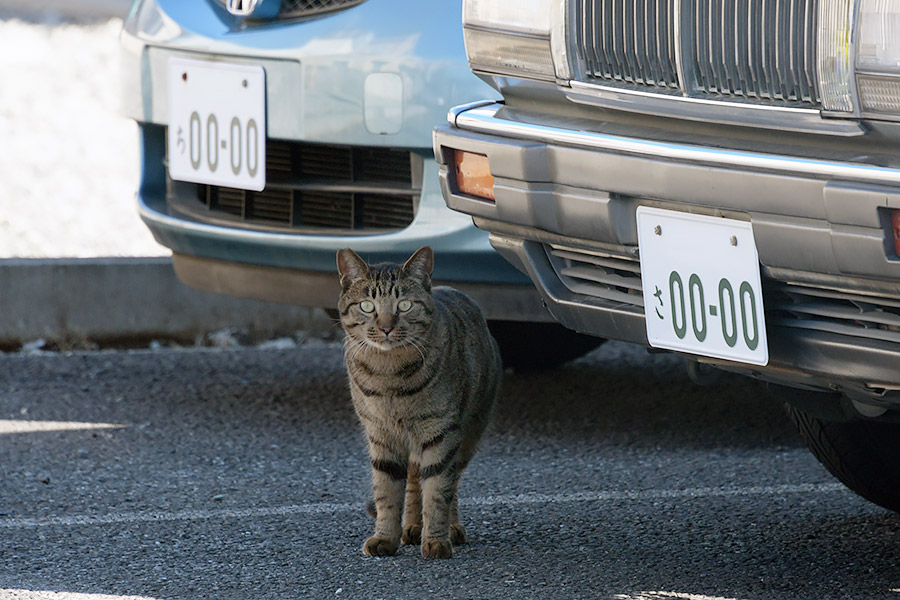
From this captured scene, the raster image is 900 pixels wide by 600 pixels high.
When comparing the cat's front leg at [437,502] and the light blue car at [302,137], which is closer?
the cat's front leg at [437,502]

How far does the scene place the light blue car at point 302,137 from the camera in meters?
3.50

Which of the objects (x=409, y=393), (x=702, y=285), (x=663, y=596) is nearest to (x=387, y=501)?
(x=409, y=393)

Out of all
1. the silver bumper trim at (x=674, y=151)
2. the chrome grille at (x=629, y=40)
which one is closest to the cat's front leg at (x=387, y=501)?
the silver bumper trim at (x=674, y=151)

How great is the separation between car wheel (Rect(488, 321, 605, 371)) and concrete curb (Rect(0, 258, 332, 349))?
93cm

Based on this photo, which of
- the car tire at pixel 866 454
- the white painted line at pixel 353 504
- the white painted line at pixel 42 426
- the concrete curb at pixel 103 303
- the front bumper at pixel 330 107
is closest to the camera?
the car tire at pixel 866 454

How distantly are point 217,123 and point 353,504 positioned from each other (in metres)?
1.18

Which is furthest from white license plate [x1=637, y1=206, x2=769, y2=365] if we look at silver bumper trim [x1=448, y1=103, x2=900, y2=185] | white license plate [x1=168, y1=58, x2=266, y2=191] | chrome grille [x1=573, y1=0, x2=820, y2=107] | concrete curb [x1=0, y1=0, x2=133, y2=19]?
concrete curb [x1=0, y1=0, x2=133, y2=19]

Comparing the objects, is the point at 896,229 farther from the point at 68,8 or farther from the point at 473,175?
the point at 68,8

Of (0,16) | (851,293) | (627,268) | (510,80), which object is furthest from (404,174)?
(0,16)

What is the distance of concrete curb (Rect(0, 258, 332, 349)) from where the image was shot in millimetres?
5184

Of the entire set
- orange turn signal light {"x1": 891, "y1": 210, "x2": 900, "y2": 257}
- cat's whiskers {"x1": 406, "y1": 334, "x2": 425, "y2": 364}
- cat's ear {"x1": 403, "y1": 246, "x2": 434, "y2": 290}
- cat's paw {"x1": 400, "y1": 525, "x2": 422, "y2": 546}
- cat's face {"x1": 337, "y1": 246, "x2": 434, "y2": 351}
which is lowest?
cat's paw {"x1": 400, "y1": 525, "x2": 422, "y2": 546}

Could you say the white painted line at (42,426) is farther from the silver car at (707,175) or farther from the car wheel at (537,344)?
the silver car at (707,175)

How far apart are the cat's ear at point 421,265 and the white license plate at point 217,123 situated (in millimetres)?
835

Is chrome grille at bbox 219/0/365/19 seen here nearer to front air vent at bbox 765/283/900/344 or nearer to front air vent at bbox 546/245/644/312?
front air vent at bbox 546/245/644/312
